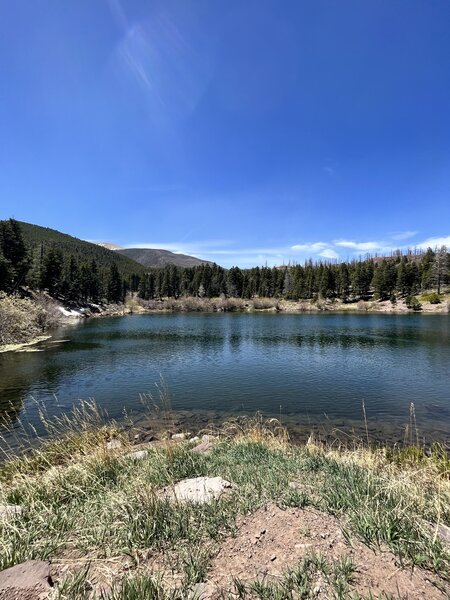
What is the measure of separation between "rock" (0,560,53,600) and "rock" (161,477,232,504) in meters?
1.79

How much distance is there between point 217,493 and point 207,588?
1.90 m

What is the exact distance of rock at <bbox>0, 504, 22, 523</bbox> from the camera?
15.7 feet

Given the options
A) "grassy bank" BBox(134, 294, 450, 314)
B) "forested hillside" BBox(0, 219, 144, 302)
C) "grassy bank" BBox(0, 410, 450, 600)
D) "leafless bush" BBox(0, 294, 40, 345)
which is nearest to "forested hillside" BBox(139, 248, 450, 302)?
"grassy bank" BBox(134, 294, 450, 314)

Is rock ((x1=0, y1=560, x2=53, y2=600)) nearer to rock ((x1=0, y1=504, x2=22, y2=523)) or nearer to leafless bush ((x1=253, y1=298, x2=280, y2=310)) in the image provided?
rock ((x1=0, y1=504, x2=22, y2=523))

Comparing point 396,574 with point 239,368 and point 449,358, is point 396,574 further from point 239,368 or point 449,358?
point 449,358

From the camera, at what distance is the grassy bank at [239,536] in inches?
132

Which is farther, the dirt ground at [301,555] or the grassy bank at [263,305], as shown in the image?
the grassy bank at [263,305]

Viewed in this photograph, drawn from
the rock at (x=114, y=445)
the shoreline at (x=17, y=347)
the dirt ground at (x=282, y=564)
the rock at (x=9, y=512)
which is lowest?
the shoreline at (x=17, y=347)

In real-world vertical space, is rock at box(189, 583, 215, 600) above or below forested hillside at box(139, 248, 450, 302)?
below

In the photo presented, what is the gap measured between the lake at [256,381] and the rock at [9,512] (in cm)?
274

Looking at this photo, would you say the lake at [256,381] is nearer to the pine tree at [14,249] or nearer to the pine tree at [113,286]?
the pine tree at [14,249]

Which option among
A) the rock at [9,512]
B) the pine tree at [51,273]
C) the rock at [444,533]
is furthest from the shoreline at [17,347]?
the pine tree at [51,273]

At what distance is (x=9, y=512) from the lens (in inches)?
198

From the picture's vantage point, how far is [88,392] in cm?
2086
